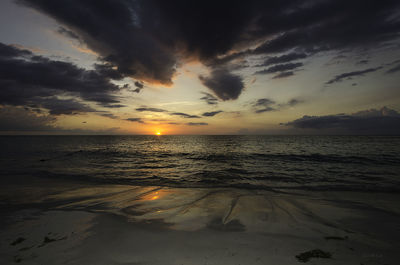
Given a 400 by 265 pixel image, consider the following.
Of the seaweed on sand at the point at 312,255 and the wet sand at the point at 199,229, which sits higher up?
the seaweed on sand at the point at 312,255

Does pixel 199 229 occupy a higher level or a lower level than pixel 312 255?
lower

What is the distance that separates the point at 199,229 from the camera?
5.83 m

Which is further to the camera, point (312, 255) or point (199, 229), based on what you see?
point (199, 229)

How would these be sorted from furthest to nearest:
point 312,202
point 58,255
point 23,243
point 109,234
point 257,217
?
point 312,202
point 257,217
point 109,234
point 23,243
point 58,255

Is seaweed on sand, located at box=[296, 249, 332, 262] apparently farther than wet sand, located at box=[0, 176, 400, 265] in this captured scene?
No

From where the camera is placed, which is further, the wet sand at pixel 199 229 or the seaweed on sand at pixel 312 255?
the wet sand at pixel 199 229

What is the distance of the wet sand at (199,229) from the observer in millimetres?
4316

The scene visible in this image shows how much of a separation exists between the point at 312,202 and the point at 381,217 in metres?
2.48

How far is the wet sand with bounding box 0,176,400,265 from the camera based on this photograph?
14.2 feet

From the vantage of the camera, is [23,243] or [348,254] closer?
[348,254]

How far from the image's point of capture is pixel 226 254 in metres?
4.38

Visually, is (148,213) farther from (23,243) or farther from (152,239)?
(23,243)

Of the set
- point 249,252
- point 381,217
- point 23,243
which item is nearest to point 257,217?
point 249,252

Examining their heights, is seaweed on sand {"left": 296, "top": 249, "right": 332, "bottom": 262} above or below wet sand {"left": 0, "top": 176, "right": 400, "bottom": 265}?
above
